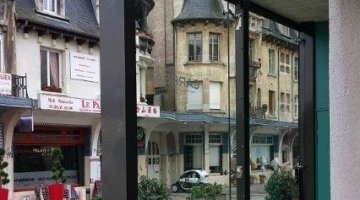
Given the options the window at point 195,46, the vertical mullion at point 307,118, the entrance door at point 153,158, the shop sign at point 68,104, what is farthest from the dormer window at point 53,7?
the vertical mullion at point 307,118

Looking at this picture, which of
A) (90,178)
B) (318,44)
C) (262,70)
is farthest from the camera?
(262,70)

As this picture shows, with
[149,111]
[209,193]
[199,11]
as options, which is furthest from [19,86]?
[199,11]

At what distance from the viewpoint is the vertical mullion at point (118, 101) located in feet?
5.49

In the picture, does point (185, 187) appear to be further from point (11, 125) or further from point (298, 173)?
point (298, 173)

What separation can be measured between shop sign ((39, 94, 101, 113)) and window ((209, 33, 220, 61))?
33.2 feet

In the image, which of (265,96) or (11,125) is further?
(265,96)

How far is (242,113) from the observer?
9.78 feet

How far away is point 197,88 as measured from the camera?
85.7ft

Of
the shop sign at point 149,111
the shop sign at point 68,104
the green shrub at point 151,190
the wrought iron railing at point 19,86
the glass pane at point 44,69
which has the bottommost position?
the green shrub at point 151,190

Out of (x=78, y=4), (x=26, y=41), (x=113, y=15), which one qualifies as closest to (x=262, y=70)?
(x=78, y=4)

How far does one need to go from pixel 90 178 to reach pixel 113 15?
16.0m

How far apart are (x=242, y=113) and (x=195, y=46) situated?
2330 centimetres

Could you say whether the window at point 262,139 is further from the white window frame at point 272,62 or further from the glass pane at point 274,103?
the white window frame at point 272,62

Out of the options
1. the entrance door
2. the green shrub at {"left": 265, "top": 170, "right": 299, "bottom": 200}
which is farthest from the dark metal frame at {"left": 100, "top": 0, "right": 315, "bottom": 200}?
the entrance door
